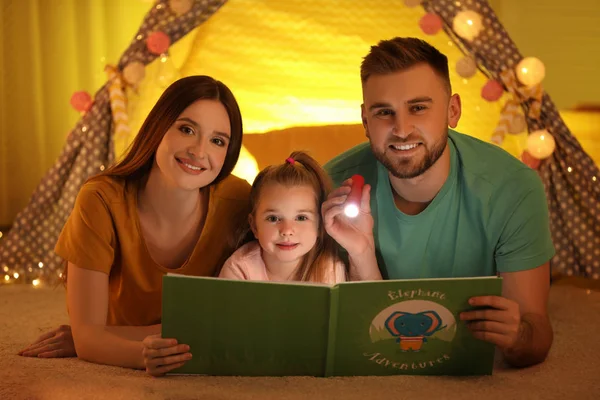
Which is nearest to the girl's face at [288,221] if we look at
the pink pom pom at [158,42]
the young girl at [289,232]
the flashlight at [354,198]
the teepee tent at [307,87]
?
the young girl at [289,232]

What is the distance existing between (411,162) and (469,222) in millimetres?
223

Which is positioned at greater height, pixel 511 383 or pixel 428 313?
pixel 428 313

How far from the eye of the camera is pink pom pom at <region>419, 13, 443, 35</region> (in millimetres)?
2801

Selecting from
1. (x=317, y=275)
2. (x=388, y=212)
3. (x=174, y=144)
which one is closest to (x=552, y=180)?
(x=388, y=212)

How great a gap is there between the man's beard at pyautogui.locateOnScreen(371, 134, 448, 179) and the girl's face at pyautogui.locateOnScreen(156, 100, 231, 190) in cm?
40

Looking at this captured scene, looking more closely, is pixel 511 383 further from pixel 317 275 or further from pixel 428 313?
pixel 317 275

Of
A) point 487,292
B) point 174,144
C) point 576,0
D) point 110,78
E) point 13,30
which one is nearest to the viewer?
point 487,292

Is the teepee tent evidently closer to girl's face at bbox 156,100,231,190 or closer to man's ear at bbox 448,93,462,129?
man's ear at bbox 448,93,462,129

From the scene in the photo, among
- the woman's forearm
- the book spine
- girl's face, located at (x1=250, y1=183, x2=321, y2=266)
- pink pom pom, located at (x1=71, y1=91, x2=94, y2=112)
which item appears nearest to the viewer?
the book spine

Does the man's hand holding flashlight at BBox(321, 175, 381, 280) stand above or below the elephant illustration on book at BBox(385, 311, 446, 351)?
above

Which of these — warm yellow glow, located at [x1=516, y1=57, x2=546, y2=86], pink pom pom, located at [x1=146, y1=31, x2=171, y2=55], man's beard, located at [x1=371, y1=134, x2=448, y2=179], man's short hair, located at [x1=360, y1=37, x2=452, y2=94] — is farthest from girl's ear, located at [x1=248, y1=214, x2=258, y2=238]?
warm yellow glow, located at [x1=516, y1=57, x2=546, y2=86]

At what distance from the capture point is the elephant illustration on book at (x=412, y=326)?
154cm

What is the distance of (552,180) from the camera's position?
2908 millimetres

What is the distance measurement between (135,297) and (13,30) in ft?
7.79
